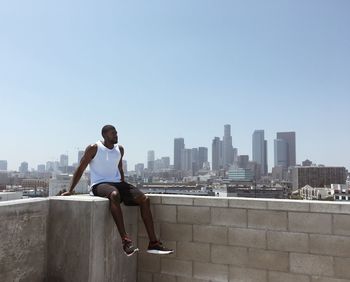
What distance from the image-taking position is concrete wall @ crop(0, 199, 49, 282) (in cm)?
364

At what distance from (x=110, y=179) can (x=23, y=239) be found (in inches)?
53.9

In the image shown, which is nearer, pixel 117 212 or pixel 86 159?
pixel 117 212

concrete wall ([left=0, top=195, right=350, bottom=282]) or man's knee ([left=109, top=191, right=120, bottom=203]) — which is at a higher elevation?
man's knee ([left=109, top=191, right=120, bottom=203])

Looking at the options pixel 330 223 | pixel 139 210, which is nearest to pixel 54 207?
pixel 139 210

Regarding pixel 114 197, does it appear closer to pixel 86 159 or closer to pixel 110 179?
pixel 110 179

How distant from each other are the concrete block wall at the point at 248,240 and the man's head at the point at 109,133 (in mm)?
998

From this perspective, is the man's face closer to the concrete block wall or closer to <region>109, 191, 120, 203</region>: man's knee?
<region>109, 191, 120, 203</region>: man's knee

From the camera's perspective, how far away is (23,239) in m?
3.88

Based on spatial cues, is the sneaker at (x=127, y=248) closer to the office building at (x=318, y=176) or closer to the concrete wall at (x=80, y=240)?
the concrete wall at (x=80, y=240)

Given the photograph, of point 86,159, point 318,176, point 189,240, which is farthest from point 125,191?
point 318,176

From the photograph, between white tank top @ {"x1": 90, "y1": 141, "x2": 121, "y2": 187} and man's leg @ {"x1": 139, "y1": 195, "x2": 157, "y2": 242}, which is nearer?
man's leg @ {"x1": 139, "y1": 195, "x2": 157, "y2": 242}

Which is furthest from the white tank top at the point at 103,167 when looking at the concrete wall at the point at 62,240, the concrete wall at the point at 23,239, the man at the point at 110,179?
the concrete wall at the point at 23,239

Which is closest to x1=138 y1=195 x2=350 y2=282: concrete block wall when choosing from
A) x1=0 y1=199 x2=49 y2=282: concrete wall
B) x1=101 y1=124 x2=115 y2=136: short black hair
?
x1=101 y1=124 x2=115 y2=136: short black hair

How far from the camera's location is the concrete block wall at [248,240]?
13.9ft
